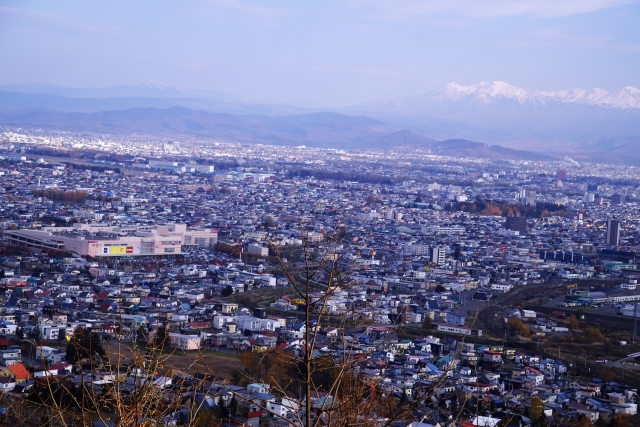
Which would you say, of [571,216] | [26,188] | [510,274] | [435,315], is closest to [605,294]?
[510,274]

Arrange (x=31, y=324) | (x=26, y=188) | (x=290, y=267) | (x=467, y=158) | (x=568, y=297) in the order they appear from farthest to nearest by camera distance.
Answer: (x=467, y=158) → (x=26, y=188) → (x=290, y=267) → (x=568, y=297) → (x=31, y=324)

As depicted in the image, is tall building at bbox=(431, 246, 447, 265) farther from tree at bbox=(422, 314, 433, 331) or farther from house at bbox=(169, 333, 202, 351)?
house at bbox=(169, 333, 202, 351)

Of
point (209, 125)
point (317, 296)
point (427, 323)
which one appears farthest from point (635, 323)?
point (209, 125)

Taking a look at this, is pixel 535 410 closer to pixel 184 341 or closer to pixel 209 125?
pixel 184 341

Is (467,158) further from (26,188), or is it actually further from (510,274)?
(510,274)

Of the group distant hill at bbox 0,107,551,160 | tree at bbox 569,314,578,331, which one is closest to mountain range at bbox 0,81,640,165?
distant hill at bbox 0,107,551,160

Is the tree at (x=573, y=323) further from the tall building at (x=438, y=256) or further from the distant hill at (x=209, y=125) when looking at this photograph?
the distant hill at (x=209, y=125)
